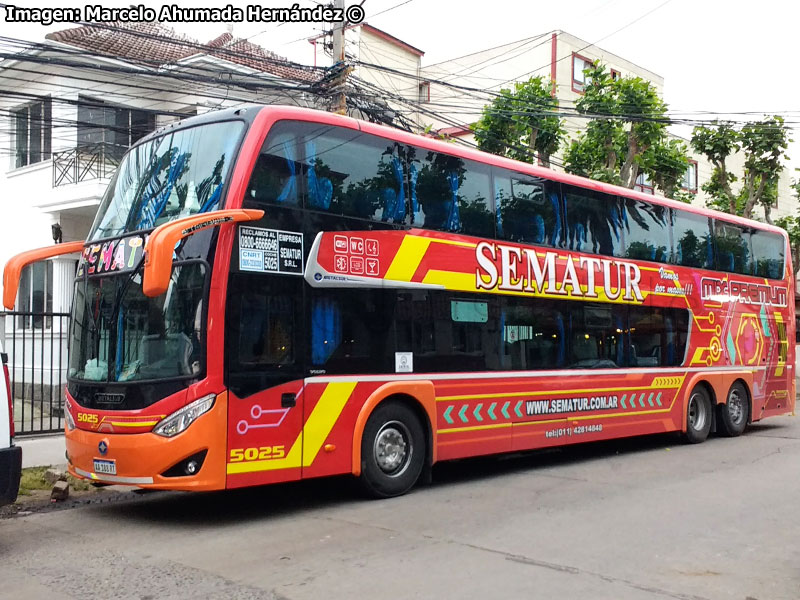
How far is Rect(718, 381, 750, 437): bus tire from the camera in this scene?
14938 millimetres

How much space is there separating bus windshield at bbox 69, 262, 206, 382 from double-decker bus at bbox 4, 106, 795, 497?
0.02 metres

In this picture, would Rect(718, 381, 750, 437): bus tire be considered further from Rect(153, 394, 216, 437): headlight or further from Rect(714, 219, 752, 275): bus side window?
Rect(153, 394, 216, 437): headlight

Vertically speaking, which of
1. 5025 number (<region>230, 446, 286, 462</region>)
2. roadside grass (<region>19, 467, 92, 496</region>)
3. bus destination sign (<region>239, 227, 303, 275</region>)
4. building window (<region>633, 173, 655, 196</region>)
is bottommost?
roadside grass (<region>19, 467, 92, 496</region>)

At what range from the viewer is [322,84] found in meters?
15.7

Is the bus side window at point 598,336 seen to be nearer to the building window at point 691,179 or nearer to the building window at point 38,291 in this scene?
the building window at point 38,291

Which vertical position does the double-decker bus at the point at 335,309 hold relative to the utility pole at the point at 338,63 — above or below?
below

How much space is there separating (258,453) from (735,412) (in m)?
10.7

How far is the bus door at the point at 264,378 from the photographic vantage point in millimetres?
7645

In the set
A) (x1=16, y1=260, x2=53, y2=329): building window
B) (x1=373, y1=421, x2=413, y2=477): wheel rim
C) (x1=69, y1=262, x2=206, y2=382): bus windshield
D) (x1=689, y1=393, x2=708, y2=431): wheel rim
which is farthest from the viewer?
(x1=16, y1=260, x2=53, y2=329): building window

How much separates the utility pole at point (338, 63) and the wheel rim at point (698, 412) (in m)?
8.29

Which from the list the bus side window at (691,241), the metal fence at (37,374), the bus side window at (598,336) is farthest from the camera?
the bus side window at (691,241)

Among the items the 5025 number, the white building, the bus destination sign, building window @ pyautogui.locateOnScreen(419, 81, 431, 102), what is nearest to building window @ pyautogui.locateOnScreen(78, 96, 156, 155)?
the bus destination sign

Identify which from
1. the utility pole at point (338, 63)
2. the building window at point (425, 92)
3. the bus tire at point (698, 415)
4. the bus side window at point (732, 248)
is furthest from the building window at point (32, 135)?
the bus tire at point (698, 415)

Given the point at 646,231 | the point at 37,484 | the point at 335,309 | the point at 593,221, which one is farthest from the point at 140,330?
the point at 646,231
